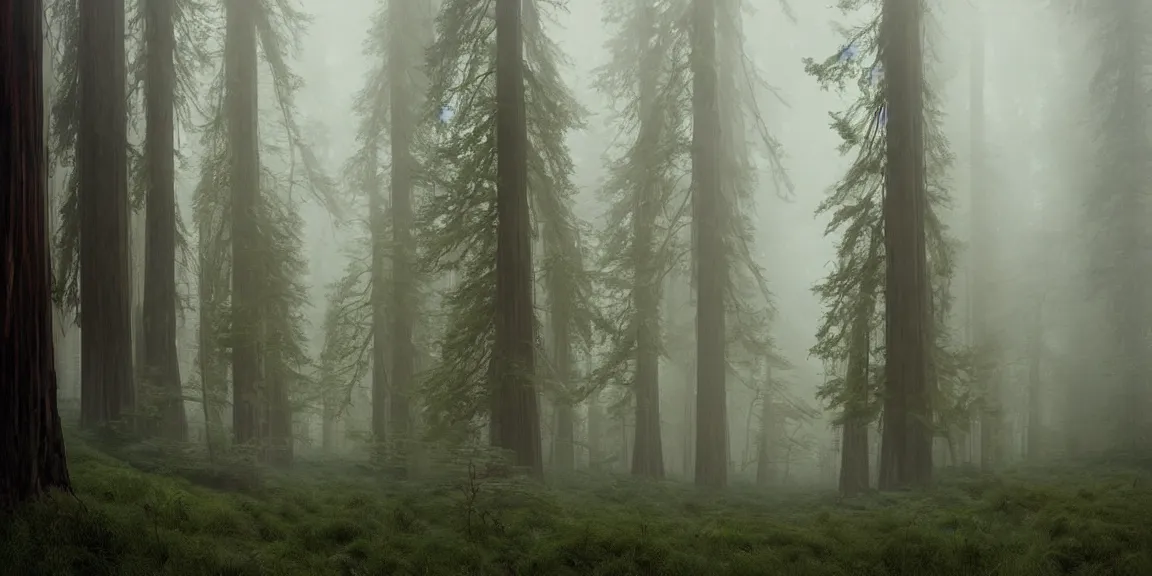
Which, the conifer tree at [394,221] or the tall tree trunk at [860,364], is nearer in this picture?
the tall tree trunk at [860,364]

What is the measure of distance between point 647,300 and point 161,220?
9998mm

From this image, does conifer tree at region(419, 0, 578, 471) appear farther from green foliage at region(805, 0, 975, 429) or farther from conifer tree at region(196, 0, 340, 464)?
green foliage at region(805, 0, 975, 429)

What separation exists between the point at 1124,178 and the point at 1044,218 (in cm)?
825

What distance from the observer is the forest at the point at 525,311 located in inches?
259

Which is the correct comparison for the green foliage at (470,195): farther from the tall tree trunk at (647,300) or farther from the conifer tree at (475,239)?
the tall tree trunk at (647,300)

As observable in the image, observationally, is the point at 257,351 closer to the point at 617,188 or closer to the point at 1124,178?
the point at 617,188

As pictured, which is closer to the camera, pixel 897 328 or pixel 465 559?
pixel 465 559

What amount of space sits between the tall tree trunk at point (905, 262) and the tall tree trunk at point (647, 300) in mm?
5763

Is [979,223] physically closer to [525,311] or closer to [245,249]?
[525,311]

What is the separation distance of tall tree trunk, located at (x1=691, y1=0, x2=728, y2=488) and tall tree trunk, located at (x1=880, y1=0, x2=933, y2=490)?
13.3 feet

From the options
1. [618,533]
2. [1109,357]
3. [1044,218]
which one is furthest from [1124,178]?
[618,533]

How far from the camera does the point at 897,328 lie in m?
11.0

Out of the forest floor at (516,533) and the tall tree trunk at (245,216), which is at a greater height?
the tall tree trunk at (245,216)

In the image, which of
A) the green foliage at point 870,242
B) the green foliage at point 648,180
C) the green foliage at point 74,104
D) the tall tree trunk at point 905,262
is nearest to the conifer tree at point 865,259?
the green foliage at point 870,242
